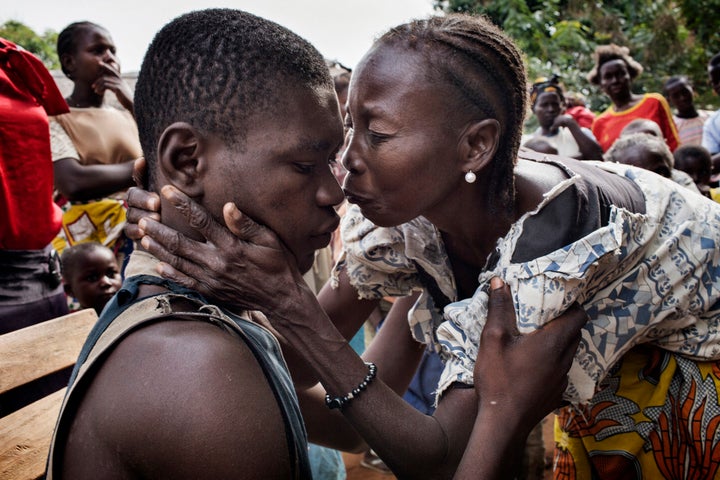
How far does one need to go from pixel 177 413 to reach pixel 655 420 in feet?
5.36

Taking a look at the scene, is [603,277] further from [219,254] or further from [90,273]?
[90,273]

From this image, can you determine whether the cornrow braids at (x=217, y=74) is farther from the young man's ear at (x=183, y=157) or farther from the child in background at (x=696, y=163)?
the child in background at (x=696, y=163)

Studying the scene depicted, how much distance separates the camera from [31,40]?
1755 cm

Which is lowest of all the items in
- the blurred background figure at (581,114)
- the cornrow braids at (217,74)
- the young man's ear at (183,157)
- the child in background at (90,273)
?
the child in background at (90,273)

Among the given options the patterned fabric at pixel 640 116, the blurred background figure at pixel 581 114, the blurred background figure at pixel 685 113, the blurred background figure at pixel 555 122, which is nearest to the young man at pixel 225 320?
the blurred background figure at pixel 555 122

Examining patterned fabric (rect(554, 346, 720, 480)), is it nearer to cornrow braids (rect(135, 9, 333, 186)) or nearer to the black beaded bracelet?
the black beaded bracelet

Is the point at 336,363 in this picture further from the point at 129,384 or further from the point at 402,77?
the point at 402,77

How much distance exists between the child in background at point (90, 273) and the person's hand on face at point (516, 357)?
2.85 metres

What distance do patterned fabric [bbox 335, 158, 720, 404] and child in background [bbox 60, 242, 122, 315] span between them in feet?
7.38

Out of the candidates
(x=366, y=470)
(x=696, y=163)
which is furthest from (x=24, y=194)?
(x=696, y=163)

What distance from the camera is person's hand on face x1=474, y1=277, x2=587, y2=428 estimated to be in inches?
64.2

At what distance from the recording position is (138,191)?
57.3 inches

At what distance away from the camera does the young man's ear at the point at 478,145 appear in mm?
1708


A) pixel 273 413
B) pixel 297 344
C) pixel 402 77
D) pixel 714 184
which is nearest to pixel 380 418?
pixel 297 344
